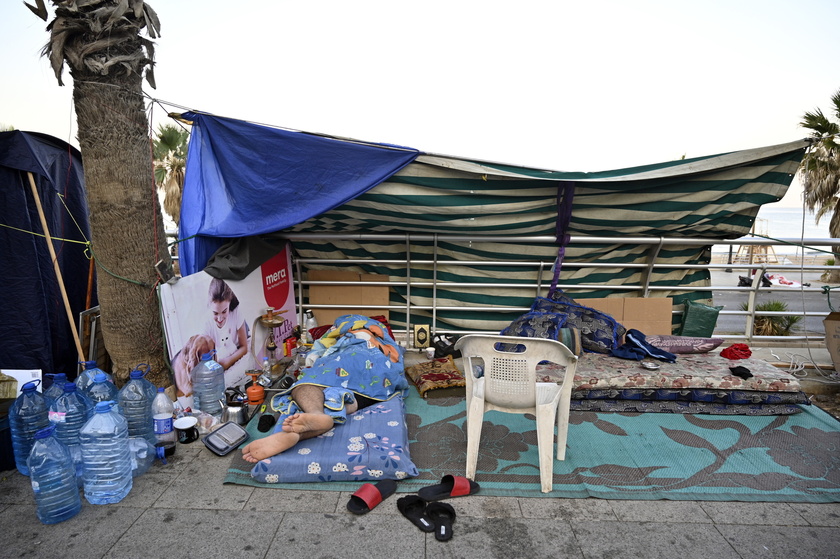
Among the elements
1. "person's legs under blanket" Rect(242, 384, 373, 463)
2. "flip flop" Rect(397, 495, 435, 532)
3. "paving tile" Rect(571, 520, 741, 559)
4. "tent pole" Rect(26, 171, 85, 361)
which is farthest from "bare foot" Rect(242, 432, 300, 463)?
"tent pole" Rect(26, 171, 85, 361)

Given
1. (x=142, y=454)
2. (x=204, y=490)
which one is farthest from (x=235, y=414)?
(x=204, y=490)

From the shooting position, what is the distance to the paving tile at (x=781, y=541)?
229 centimetres

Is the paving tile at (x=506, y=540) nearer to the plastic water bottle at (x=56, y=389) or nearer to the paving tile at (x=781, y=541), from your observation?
the paving tile at (x=781, y=541)

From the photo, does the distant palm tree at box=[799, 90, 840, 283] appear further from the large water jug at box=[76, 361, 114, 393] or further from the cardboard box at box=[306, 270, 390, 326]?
the large water jug at box=[76, 361, 114, 393]

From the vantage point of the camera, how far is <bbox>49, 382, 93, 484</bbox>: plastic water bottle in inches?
113

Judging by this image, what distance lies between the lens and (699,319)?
524 centimetres

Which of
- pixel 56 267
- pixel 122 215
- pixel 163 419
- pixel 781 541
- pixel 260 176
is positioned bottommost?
pixel 781 541

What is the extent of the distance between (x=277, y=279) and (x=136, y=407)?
2130 mm

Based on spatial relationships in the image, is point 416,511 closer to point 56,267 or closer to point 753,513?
point 753,513

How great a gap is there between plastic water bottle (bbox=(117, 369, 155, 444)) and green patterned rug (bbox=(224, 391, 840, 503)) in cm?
70

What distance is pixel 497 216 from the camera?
4629 millimetres

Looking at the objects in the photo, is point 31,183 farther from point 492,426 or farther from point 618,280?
point 618,280

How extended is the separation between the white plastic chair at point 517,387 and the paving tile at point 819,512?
139 centimetres

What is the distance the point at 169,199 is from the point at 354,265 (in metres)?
10.3
